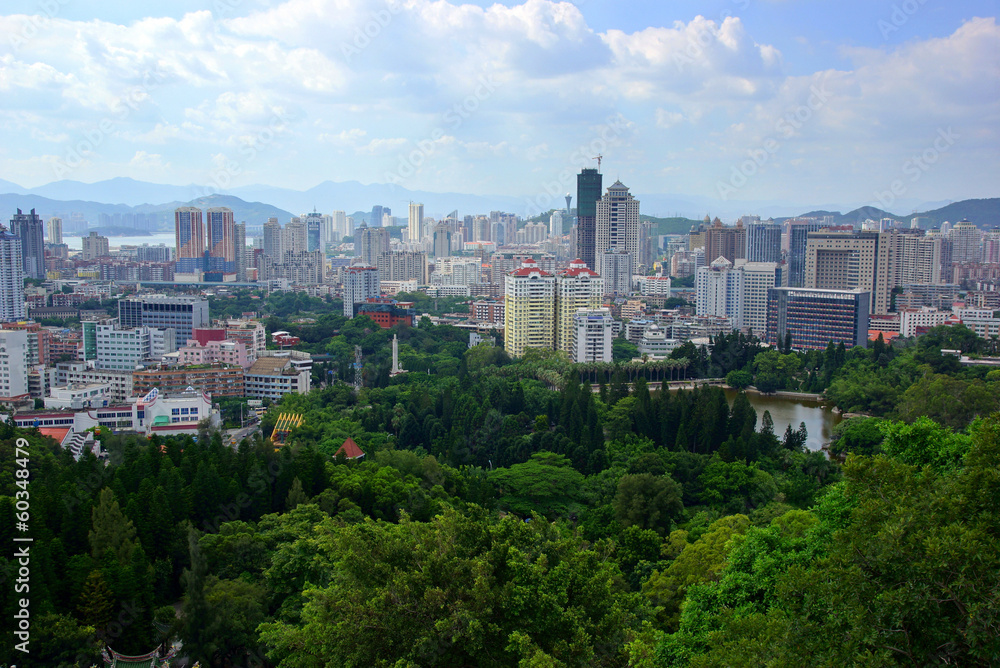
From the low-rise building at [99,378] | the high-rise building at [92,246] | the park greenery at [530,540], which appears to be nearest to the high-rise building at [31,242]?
the high-rise building at [92,246]

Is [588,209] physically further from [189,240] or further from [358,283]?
[189,240]

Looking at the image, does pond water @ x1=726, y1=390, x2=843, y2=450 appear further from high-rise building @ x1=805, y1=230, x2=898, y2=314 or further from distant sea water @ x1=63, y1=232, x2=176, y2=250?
distant sea water @ x1=63, y1=232, x2=176, y2=250

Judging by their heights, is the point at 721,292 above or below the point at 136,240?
below

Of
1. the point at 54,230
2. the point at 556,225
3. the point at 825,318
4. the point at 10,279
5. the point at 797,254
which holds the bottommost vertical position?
the point at 825,318

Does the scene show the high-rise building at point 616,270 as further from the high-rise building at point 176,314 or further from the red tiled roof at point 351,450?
the red tiled roof at point 351,450

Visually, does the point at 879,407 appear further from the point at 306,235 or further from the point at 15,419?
the point at 306,235

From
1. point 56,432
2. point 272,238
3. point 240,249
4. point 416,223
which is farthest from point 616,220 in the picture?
point 56,432
